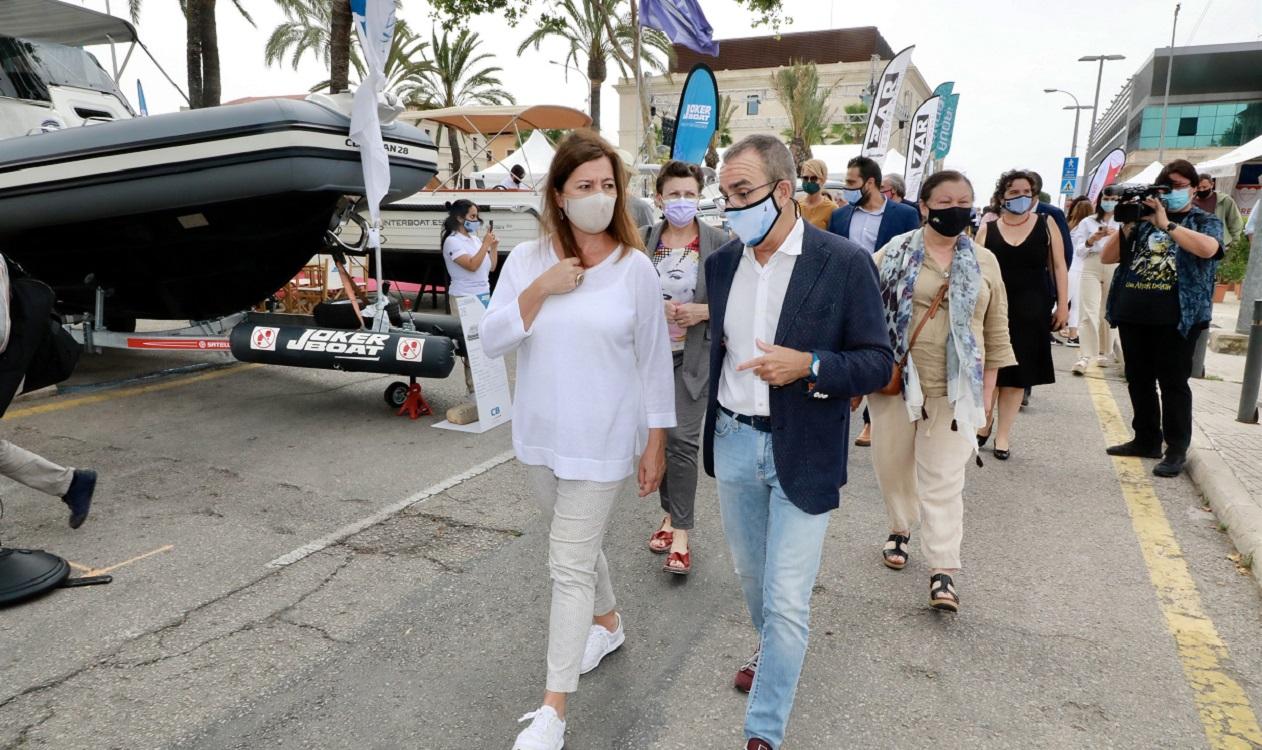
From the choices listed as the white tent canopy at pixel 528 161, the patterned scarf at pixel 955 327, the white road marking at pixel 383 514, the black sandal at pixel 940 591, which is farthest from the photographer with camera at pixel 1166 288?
the white tent canopy at pixel 528 161

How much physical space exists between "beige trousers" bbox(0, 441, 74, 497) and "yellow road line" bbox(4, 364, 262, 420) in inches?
107

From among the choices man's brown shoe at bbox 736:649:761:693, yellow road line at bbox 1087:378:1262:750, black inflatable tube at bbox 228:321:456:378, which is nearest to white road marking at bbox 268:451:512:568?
black inflatable tube at bbox 228:321:456:378

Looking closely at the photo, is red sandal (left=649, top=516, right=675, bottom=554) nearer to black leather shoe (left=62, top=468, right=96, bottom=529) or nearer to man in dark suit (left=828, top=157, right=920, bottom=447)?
man in dark suit (left=828, top=157, right=920, bottom=447)

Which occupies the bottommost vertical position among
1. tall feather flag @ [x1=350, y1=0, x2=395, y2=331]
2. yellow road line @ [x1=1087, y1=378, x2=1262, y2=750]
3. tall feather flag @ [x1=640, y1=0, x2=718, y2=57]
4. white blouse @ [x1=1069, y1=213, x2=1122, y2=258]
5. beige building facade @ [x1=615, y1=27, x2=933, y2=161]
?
yellow road line @ [x1=1087, y1=378, x2=1262, y2=750]

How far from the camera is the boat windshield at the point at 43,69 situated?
22.7 feet

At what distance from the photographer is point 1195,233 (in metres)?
4.52

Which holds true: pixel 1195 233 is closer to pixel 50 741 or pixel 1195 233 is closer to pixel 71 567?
pixel 50 741

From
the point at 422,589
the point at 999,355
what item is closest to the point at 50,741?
the point at 422,589

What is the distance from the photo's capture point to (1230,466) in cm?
486

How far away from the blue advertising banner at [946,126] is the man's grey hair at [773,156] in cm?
1535

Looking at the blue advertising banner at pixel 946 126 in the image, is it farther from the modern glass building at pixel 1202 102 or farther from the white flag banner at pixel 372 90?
the modern glass building at pixel 1202 102

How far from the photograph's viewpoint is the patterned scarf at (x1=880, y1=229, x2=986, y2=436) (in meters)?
3.23

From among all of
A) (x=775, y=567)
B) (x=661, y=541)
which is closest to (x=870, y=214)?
(x=661, y=541)

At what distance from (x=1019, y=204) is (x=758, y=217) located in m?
3.02
